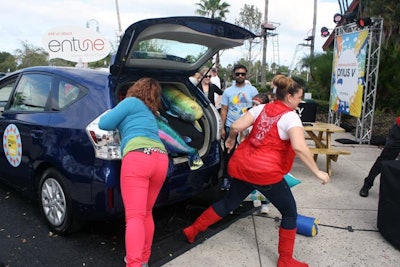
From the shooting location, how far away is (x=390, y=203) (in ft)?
10.5

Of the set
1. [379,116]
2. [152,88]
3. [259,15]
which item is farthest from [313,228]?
[259,15]

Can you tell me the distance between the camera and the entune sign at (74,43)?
25.3ft

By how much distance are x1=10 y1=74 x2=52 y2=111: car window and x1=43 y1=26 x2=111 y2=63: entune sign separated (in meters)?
4.35

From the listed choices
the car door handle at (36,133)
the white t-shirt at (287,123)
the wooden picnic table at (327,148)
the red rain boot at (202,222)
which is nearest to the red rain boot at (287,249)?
the red rain boot at (202,222)

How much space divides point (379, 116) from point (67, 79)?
390 inches

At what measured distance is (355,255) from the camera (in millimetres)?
3074

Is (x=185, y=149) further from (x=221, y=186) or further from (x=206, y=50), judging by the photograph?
(x=221, y=186)

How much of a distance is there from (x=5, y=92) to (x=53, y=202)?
1.90m

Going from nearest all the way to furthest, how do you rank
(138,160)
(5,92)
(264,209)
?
(138,160)
(264,209)
(5,92)

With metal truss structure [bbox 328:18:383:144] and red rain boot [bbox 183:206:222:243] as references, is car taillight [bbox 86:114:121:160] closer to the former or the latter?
red rain boot [bbox 183:206:222:243]

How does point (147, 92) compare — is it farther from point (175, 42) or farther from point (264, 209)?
point (264, 209)

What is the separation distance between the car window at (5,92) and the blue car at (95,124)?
0.27 feet

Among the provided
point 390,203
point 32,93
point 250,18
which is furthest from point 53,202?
point 250,18

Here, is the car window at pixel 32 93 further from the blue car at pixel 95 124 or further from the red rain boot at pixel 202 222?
the red rain boot at pixel 202 222
